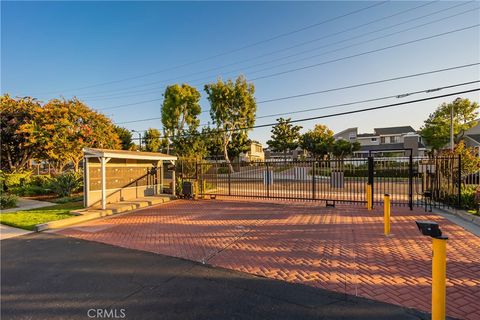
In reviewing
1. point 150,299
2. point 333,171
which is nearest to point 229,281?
point 150,299

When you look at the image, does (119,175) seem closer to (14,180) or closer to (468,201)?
(14,180)

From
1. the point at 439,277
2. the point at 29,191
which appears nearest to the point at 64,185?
Result: the point at 29,191

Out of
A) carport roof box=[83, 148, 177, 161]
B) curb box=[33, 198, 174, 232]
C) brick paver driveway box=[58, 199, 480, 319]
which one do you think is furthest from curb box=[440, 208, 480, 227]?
carport roof box=[83, 148, 177, 161]

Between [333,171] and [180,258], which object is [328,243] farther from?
[333,171]

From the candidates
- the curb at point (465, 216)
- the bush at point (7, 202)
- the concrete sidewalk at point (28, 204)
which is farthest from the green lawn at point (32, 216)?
the curb at point (465, 216)

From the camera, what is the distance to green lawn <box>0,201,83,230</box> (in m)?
7.99

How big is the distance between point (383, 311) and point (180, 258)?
359cm

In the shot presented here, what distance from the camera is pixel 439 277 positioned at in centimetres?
262

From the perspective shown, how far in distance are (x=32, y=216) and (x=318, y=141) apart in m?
39.4

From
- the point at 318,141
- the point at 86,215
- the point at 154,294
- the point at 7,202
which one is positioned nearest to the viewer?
the point at 154,294

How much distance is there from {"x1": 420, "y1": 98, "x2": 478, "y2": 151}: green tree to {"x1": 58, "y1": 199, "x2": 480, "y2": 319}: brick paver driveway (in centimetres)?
Answer: 2999

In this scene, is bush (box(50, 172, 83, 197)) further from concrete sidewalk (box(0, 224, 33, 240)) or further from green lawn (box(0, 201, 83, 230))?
concrete sidewalk (box(0, 224, 33, 240))

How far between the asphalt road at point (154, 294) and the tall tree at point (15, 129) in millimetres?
12543

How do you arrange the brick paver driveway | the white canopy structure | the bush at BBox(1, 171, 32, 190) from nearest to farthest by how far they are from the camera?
1. the brick paver driveway
2. the white canopy structure
3. the bush at BBox(1, 171, 32, 190)
